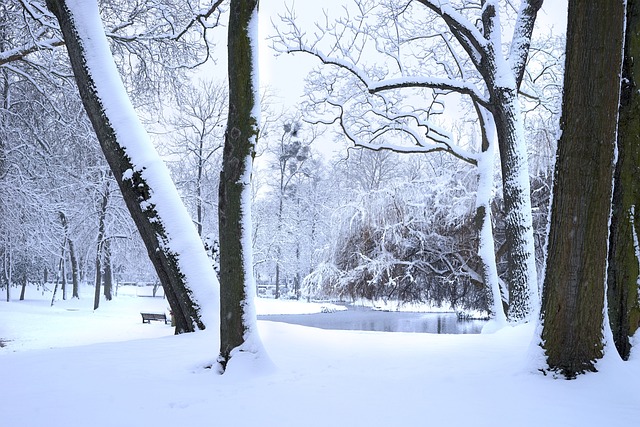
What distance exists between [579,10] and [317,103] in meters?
7.31

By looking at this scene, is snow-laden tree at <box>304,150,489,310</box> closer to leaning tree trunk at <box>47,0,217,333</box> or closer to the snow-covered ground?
the snow-covered ground

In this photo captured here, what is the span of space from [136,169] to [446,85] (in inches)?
194

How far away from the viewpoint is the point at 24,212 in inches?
514

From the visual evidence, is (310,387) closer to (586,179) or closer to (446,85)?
(586,179)

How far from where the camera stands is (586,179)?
10.8ft

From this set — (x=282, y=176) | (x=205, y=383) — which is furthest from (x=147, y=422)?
(x=282, y=176)

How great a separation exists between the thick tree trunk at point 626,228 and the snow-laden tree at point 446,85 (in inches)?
134

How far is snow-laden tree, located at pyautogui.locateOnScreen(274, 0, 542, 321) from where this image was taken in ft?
23.7

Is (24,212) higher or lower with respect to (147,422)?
higher

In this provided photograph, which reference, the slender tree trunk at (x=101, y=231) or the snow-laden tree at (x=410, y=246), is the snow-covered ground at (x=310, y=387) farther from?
the slender tree trunk at (x=101, y=231)

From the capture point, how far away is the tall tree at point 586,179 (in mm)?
3270

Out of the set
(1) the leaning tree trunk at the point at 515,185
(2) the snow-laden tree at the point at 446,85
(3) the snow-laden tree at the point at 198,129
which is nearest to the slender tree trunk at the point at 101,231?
(3) the snow-laden tree at the point at 198,129

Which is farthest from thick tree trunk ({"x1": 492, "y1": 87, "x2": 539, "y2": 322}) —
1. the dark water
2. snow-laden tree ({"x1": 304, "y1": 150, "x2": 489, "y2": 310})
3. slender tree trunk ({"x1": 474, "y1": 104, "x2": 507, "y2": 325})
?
snow-laden tree ({"x1": 304, "y1": 150, "x2": 489, "y2": 310})

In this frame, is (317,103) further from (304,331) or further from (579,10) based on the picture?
(579,10)
